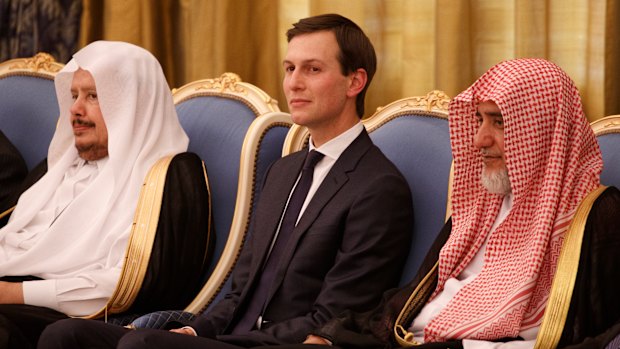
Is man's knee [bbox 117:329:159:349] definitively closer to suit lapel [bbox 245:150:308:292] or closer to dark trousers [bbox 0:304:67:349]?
suit lapel [bbox 245:150:308:292]

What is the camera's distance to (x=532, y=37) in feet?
13.1

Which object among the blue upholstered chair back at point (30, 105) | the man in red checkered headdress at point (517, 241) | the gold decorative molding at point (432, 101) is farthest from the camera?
the blue upholstered chair back at point (30, 105)

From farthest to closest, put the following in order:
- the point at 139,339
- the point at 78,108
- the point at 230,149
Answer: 1. the point at 78,108
2. the point at 230,149
3. the point at 139,339

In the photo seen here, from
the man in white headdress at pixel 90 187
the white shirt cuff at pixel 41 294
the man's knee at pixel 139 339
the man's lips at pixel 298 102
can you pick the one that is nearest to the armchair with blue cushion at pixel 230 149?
the man in white headdress at pixel 90 187

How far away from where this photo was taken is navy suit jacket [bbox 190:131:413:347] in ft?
10.3

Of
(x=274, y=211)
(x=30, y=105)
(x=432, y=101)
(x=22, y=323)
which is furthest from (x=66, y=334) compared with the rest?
(x=30, y=105)

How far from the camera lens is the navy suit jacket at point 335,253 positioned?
314cm

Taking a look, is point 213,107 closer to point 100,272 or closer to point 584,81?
point 100,272

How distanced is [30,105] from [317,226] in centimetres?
202

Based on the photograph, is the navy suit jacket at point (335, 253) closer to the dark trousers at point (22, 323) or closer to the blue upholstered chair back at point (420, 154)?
the blue upholstered chair back at point (420, 154)

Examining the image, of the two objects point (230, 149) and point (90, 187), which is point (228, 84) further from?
point (90, 187)

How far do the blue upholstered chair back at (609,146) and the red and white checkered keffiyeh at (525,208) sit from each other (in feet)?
0.67

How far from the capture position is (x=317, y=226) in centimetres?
329

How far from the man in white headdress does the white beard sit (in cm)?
122
